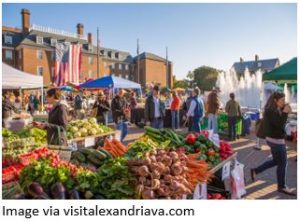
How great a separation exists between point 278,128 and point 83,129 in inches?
162

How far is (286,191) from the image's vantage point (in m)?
5.37

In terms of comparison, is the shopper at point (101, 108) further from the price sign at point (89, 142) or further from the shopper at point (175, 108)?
the price sign at point (89, 142)

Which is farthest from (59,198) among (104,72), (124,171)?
(104,72)

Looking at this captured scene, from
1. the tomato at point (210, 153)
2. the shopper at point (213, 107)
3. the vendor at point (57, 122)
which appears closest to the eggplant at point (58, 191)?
the vendor at point (57, 122)

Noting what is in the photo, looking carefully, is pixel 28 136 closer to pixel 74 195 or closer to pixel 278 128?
pixel 74 195

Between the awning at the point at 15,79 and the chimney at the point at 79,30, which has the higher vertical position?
the chimney at the point at 79,30

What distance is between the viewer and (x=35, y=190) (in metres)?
3.17

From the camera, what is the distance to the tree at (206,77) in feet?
220

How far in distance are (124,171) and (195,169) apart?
98 cm

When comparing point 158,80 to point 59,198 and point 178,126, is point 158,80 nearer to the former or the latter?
point 178,126

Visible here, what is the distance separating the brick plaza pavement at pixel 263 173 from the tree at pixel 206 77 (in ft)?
186

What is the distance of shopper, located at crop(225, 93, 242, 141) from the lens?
10.4 metres

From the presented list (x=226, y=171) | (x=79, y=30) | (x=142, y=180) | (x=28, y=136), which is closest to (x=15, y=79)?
(x=28, y=136)

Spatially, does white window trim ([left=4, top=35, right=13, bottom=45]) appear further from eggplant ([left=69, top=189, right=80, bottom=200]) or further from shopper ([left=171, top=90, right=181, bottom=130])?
eggplant ([left=69, top=189, right=80, bottom=200])
